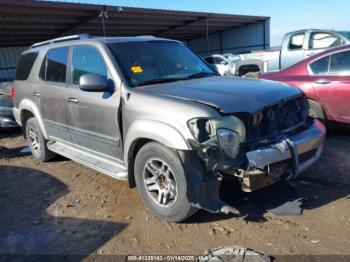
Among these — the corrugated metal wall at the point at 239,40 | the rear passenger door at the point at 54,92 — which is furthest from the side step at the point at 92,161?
the corrugated metal wall at the point at 239,40

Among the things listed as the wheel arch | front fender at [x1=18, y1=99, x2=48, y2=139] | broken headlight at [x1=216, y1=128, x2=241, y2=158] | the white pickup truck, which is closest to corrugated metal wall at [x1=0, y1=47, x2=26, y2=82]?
the white pickup truck

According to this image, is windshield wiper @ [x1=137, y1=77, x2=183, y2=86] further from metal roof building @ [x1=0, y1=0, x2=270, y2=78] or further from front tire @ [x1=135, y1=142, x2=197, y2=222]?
metal roof building @ [x1=0, y1=0, x2=270, y2=78]

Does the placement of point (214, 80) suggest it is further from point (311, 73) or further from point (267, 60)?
point (267, 60)

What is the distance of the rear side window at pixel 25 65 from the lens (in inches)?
255

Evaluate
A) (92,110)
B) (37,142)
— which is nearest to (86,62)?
(92,110)

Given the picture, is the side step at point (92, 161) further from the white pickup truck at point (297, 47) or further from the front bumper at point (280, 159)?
the white pickup truck at point (297, 47)

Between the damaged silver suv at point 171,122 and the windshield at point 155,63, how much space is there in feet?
0.05

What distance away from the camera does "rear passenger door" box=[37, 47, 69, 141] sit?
5.38 metres

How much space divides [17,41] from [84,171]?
866 inches

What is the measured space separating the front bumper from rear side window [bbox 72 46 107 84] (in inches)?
81.1

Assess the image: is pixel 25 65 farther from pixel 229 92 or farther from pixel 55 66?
pixel 229 92

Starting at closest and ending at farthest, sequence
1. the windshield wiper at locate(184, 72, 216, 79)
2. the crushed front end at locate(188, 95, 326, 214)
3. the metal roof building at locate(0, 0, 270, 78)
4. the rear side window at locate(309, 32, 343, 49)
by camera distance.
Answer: the crushed front end at locate(188, 95, 326, 214)
the windshield wiper at locate(184, 72, 216, 79)
the rear side window at locate(309, 32, 343, 49)
the metal roof building at locate(0, 0, 270, 78)

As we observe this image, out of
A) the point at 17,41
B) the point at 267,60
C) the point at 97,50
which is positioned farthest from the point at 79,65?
the point at 17,41

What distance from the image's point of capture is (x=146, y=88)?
167 inches
